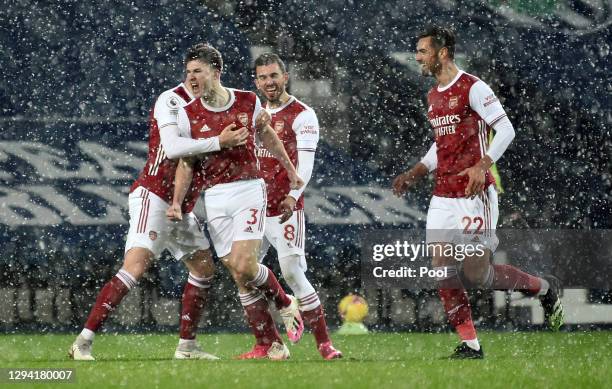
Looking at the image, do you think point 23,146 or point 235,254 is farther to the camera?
point 23,146

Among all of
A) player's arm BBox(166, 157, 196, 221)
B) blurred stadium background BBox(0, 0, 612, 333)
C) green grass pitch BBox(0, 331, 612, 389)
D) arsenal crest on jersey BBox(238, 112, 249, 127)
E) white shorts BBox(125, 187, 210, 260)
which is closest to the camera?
green grass pitch BBox(0, 331, 612, 389)

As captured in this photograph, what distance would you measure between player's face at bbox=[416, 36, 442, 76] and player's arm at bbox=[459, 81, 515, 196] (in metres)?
0.27

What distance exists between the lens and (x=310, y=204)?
1020 centimetres

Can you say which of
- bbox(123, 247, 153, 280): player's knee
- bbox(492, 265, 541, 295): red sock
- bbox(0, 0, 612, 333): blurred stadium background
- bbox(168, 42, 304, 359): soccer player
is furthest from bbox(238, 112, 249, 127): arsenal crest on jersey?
bbox(0, 0, 612, 333): blurred stadium background

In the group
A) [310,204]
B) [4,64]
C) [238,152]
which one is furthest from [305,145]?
[4,64]

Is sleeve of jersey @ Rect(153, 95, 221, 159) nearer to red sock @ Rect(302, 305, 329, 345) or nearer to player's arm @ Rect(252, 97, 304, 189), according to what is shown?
player's arm @ Rect(252, 97, 304, 189)

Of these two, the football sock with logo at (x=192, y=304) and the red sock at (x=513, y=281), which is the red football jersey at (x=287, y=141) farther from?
the red sock at (x=513, y=281)

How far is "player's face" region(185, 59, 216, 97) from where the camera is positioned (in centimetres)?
657

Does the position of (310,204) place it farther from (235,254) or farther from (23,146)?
(235,254)

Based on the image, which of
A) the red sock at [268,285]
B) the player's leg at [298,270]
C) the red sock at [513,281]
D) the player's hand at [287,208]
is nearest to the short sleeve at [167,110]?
the player's hand at [287,208]

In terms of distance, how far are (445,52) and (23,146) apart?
416 cm

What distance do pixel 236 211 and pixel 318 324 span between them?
0.84 metres

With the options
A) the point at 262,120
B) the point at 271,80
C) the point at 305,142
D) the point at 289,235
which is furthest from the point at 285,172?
the point at 262,120

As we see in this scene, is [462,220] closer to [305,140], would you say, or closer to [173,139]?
[305,140]
